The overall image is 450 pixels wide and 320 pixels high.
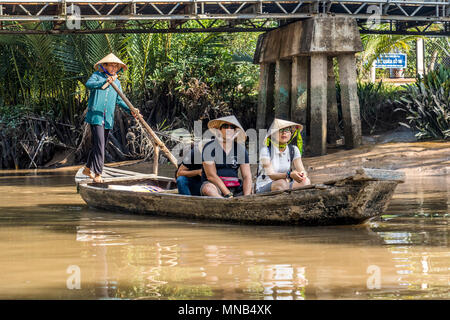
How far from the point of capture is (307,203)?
7.65 metres

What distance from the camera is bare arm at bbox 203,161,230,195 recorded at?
829cm

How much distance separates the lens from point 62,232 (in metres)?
7.94

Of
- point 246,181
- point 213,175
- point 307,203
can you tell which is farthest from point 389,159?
point 307,203

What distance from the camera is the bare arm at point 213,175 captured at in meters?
8.29

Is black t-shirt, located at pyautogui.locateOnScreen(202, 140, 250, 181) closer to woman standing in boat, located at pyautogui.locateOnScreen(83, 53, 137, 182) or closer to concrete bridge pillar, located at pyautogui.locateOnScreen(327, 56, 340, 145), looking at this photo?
woman standing in boat, located at pyautogui.locateOnScreen(83, 53, 137, 182)

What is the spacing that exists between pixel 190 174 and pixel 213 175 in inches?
24.6

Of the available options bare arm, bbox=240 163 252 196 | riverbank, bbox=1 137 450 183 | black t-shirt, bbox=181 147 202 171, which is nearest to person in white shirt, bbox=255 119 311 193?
bare arm, bbox=240 163 252 196

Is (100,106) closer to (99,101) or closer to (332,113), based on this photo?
(99,101)

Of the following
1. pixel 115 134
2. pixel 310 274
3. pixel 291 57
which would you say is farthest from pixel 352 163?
pixel 310 274

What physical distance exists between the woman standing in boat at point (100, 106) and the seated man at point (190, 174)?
2023 mm

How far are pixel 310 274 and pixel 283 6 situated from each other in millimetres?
13900

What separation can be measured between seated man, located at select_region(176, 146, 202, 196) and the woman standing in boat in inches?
79.7
